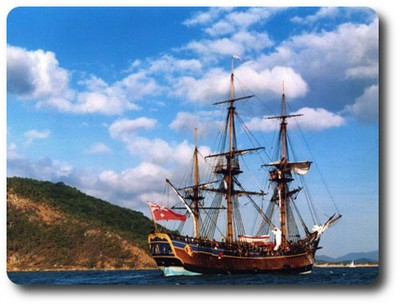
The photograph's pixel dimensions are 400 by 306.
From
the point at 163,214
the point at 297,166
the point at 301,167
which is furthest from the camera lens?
the point at 163,214

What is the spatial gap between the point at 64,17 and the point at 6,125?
205cm

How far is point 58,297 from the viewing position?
1124 centimetres

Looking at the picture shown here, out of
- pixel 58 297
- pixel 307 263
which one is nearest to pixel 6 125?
pixel 58 297

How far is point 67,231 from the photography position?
16.2 meters

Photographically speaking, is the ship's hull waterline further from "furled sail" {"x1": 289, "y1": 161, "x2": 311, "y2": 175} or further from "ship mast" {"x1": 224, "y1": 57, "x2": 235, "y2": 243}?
"furled sail" {"x1": 289, "y1": 161, "x2": 311, "y2": 175}

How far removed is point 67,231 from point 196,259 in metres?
3.11

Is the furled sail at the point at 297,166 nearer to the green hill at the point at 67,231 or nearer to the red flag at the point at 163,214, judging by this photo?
the red flag at the point at 163,214

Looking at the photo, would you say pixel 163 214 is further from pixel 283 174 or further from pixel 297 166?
pixel 283 174

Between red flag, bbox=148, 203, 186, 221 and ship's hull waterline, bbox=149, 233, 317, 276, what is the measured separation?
1656mm

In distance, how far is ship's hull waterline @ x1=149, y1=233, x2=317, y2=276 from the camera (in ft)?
54.0

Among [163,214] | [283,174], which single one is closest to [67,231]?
[163,214]

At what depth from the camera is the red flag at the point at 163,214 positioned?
13.8 m

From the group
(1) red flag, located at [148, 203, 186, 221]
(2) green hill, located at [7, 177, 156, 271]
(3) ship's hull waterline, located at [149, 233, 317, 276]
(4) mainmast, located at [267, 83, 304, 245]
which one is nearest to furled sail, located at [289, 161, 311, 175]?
(4) mainmast, located at [267, 83, 304, 245]
